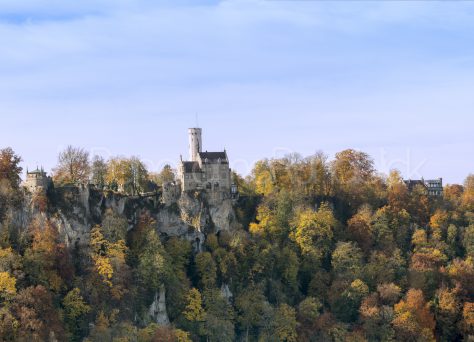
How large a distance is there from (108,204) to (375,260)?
24.5 meters

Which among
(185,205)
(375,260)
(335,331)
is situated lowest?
(335,331)

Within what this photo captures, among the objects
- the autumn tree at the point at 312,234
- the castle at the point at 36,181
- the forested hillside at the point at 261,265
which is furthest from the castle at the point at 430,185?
the castle at the point at 36,181

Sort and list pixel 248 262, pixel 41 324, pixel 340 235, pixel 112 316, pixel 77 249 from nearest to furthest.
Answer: pixel 41 324, pixel 112 316, pixel 77 249, pixel 248 262, pixel 340 235

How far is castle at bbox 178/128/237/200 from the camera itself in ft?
269

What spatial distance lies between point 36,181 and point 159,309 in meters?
14.4

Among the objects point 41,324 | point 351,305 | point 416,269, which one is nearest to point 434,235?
point 416,269

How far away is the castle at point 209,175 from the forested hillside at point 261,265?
304cm

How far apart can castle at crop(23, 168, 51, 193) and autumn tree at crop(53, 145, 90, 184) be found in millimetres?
8339

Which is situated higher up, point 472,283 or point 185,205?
point 185,205

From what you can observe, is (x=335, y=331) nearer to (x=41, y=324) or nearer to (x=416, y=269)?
(x=416, y=269)

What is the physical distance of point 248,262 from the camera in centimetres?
7919

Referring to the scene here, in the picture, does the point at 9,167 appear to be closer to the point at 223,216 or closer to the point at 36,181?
the point at 36,181

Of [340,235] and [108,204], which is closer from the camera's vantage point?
[108,204]

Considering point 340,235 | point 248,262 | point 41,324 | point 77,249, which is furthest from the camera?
point 340,235
